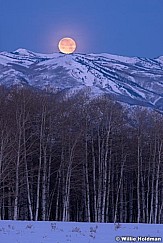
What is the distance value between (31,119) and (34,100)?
1.87 m

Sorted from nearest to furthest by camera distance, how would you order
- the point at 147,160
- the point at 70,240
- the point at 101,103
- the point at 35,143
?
the point at 70,240 → the point at 35,143 → the point at 101,103 → the point at 147,160

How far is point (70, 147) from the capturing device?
40.4m

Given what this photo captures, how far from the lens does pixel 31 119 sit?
41.5m

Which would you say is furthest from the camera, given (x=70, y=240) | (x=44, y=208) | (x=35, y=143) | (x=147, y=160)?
(x=147, y=160)

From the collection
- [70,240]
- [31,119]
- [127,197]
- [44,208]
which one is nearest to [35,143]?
[31,119]

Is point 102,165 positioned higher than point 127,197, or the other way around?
point 102,165

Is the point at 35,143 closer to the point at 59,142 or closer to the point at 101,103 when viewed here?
the point at 59,142

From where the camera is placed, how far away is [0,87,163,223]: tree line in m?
37.8

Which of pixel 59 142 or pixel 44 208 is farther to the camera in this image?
pixel 59 142

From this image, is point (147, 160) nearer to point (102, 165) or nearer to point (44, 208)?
point (102, 165)

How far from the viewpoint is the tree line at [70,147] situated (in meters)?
37.8

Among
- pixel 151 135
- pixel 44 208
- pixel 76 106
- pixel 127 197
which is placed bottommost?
pixel 127 197

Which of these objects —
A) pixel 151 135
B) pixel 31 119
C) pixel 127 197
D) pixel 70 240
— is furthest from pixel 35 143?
pixel 70 240

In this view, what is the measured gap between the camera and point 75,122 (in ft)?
141
